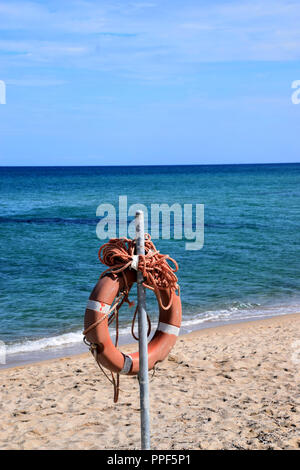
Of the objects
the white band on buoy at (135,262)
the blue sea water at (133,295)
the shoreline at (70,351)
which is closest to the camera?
the white band on buoy at (135,262)

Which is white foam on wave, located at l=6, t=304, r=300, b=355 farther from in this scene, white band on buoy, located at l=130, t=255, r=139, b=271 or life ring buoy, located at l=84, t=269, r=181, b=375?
white band on buoy, located at l=130, t=255, r=139, b=271

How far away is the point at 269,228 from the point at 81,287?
43.9 ft

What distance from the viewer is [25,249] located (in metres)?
19.1

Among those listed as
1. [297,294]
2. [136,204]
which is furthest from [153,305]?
[136,204]

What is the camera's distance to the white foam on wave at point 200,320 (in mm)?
9070

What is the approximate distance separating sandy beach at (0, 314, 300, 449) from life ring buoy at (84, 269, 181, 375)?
3.19 ft

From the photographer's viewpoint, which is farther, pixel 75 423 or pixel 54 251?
pixel 54 251

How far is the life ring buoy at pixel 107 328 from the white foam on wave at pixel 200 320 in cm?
481

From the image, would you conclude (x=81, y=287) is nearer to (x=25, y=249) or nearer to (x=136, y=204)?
(x=25, y=249)

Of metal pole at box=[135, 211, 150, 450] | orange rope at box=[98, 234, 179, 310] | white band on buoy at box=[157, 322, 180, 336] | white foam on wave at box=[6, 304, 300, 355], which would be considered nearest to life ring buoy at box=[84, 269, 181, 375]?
white band on buoy at box=[157, 322, 180, 336]

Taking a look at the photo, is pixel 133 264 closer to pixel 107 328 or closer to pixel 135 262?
pixel 135 262

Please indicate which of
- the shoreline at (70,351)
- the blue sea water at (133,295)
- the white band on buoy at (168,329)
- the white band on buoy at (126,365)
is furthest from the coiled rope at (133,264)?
the blue sea water at (133,295)

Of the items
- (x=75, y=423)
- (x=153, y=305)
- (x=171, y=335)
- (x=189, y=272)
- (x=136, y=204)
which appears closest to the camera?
(x=171, y=335)

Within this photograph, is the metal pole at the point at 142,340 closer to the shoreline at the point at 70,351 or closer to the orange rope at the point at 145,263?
the orange rope at the point at 145,263
